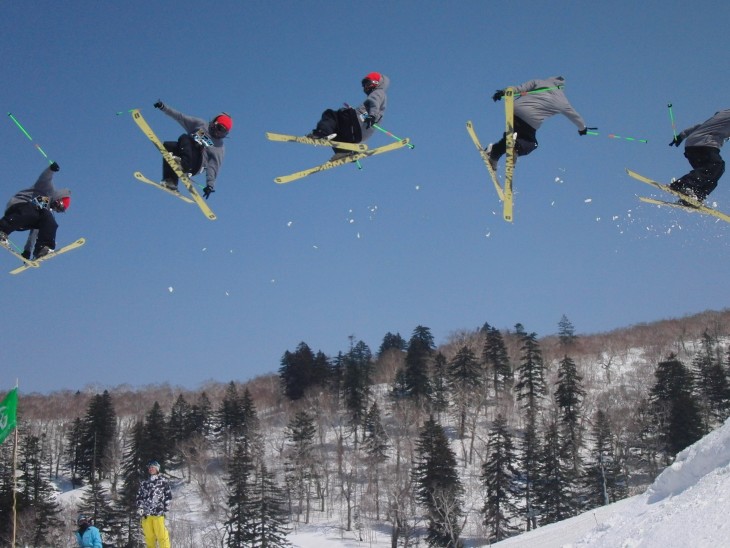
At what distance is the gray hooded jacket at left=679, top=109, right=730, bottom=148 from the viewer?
13.9m

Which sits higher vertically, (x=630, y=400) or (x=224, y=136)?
(x=224, y=136)

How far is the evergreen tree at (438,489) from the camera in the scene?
4978 cm

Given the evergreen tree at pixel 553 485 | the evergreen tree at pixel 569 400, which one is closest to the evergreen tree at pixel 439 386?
the evergreen tree at pixel 569 400

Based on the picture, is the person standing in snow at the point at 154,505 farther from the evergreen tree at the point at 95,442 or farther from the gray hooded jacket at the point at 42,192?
the evergreen tree at the point at 95,442

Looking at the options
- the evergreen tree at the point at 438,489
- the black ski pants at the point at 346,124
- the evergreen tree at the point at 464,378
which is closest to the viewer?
the black ski pants at the point at 346,124

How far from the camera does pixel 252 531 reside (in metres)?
49.6

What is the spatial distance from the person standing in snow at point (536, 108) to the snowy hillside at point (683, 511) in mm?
6866

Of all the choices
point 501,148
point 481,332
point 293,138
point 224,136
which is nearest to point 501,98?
point 501,148

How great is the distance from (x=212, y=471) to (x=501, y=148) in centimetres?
7832

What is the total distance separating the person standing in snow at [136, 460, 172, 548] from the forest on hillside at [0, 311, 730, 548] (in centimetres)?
3674

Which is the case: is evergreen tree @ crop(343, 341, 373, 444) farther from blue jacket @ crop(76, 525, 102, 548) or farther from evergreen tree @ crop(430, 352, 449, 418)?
blue jacket @ crop(76, 525, 102, 548)

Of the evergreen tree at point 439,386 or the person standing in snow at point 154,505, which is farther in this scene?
the evergreen tree at point 439,386

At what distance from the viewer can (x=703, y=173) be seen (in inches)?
551

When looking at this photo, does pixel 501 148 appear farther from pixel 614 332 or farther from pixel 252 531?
pixel 614 332
